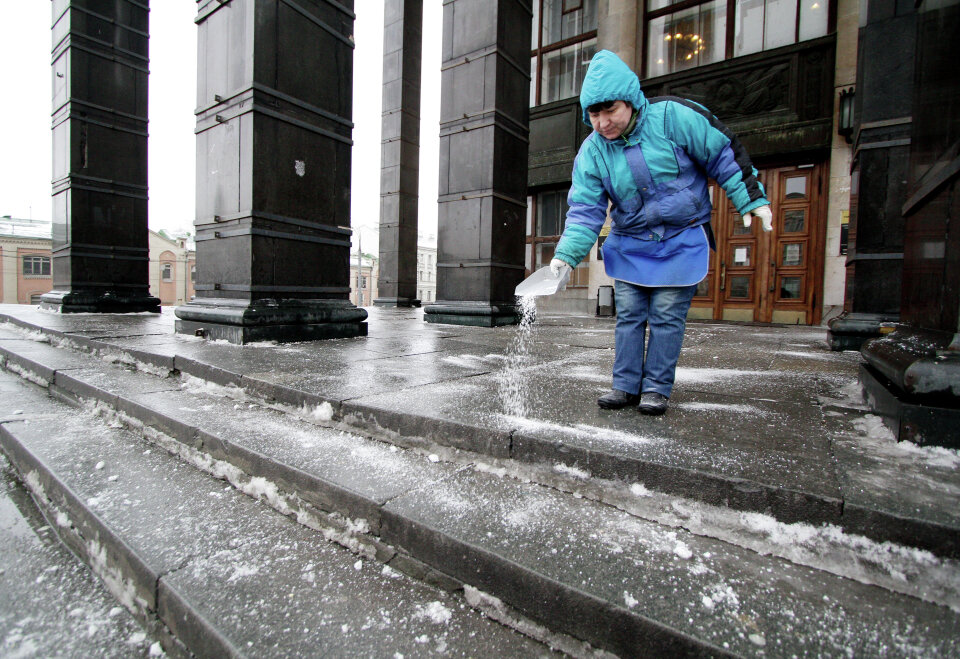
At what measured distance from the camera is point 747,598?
109 cm

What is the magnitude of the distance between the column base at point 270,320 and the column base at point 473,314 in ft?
6.81

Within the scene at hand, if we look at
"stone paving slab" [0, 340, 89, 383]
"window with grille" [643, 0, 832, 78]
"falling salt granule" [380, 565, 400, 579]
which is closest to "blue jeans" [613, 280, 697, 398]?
"falling salt granule" [380, 565, 400, 579]

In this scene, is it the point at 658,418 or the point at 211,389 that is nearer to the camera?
the point at 658,418

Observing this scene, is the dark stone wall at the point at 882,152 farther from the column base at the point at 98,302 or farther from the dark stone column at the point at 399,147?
the column base at the point at 98,302

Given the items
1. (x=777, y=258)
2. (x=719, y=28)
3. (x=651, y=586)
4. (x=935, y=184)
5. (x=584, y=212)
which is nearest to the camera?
(x=651, y=586)

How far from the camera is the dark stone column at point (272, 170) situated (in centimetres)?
441

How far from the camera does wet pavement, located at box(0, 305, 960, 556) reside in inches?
52.6

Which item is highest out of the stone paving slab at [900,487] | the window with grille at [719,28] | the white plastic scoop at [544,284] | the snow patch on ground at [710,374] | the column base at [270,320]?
the window with grille at [719,28]

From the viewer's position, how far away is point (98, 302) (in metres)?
8.03

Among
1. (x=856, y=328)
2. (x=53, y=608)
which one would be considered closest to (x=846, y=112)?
(x=856, y=328)

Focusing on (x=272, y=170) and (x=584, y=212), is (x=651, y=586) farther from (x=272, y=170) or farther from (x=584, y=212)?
(x=272, y=170)

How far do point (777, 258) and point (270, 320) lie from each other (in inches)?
418

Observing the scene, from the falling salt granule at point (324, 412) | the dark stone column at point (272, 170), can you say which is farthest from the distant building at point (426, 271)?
the falling salt granule at point (324, 412)

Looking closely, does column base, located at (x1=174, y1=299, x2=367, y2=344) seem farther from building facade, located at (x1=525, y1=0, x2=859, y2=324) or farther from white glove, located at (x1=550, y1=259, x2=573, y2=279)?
building facade, located at (x1=525, y1=0, x2=859, y2=324)
